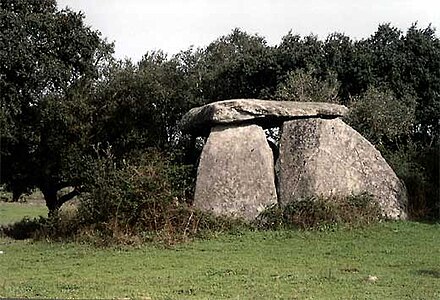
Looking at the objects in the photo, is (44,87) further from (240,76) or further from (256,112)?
(240,76)

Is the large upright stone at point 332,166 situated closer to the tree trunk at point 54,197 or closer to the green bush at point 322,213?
the green bush at point 322,213

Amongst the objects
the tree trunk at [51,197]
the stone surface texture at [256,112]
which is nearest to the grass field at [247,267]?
the stone surface texture at [256,112]

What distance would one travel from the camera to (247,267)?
12.6 meters

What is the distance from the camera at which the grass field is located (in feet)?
33.2

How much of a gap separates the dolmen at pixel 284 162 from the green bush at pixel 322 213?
42 centimetres

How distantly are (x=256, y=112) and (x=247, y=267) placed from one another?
24.9 feet

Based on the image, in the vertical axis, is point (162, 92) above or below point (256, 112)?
above

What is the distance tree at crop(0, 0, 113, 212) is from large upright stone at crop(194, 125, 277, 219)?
4.78 metres

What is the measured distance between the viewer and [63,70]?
21.2m

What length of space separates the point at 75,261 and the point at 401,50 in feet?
55.6

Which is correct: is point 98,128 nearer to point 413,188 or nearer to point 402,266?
point 413,188

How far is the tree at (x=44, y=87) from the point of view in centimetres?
2027

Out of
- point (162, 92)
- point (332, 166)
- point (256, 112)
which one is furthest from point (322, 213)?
point (162, 92)

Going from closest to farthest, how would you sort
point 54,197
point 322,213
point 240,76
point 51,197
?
point 322,213 → point 51,197 → point 54,197 → point 240,76
